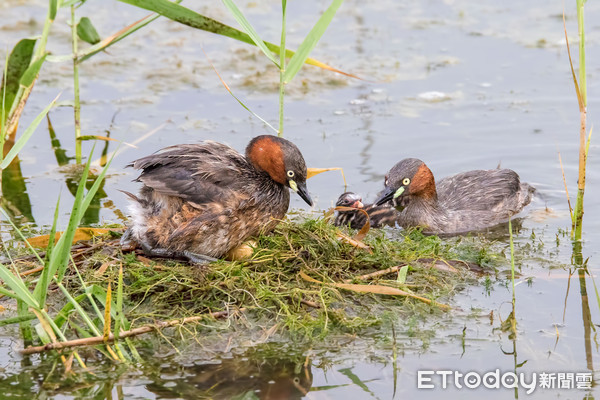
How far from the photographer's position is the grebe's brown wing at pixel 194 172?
Answer: 18.6 ft

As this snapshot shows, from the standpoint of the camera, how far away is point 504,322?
5242 millimetres

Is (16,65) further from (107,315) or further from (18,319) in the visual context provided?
(107,315)

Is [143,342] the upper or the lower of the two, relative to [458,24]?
lower

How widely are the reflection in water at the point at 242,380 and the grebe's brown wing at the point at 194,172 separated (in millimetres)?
1258

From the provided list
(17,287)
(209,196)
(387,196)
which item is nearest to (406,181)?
(387,196)

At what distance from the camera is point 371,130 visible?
9.16m

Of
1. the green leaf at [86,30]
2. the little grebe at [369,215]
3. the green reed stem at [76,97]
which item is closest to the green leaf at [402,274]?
the little grebe at [369,215]

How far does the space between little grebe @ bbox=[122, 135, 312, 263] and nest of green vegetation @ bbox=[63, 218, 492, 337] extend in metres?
0.15

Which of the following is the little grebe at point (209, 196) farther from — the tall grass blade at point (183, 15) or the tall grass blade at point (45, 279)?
the tall grass blade at point (45, 279)

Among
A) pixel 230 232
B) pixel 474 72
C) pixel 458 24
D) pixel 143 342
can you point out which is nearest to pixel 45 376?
pixel 143 342

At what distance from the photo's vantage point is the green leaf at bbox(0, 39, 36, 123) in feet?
24.1

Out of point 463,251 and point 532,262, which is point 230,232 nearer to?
point 463,251

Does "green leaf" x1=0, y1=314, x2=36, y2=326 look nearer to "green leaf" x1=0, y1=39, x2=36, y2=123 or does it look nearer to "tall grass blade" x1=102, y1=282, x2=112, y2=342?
"tall grass blade" x1=102, y1=282, x2=112, y2=342

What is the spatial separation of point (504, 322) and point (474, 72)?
5.63 metres
